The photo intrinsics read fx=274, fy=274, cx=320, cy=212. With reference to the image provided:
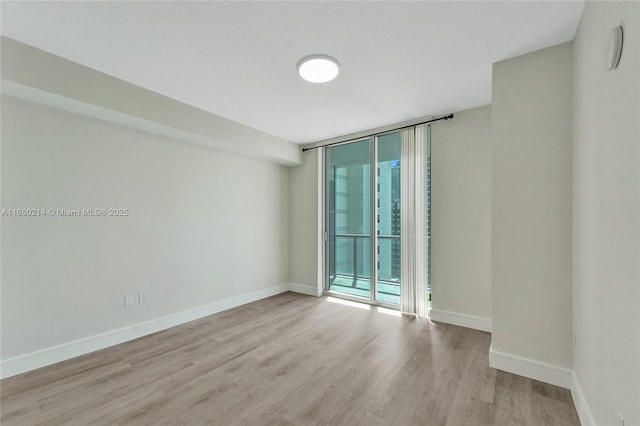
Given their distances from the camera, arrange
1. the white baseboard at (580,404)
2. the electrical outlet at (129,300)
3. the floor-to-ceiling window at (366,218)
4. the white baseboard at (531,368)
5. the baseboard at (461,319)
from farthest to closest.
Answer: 1. the floor-to-ceiling window at (366,218)
2. the baseboard at (461,319)
3. the electrical outlet at (129,300)
4. the white baseboard at (531,368)
5. the white baseboard at (580,404)

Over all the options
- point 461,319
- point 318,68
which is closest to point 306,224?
point 461,319

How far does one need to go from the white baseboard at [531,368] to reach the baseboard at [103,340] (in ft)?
11.1

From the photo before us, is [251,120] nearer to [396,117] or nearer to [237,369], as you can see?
[396,117]

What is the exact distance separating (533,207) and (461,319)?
5.89 feet

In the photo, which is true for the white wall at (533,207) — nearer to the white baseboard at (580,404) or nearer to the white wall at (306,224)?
the white baseboard at (580,404)

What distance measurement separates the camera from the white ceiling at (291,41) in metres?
1.81

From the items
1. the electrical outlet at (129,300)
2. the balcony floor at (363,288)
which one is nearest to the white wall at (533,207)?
the balcony floor at (363,288)

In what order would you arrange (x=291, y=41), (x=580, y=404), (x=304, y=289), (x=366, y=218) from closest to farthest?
(x=580, y=404) → (x=291, y=41) → (x=366, y=218) → (x=304, y=289)

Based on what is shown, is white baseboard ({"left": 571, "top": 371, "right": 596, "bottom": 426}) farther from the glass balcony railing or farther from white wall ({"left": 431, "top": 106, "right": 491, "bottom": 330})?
the glass balcony railing

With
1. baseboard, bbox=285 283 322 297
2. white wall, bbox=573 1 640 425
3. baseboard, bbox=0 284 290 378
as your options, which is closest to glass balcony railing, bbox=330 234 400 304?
baseboard, bbox=285 283 322 297

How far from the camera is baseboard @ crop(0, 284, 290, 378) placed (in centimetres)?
236

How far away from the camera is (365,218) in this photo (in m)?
4.49

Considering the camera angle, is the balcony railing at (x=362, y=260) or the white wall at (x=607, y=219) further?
the balcony railing at (x=362, y=260)

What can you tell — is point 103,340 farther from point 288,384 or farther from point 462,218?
point 462,218
